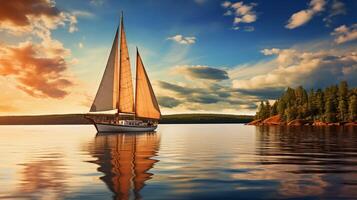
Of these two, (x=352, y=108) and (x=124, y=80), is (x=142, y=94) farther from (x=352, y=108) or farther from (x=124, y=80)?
(x=352, y=108)

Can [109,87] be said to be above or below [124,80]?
below

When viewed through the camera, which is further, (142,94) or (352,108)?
(352,108)

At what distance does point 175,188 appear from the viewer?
15891 millimetres

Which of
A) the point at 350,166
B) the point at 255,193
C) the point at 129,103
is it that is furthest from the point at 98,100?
the point at 255,193

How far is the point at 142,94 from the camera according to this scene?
95438mm

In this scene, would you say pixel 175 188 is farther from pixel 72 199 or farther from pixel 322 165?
pixel 322 165

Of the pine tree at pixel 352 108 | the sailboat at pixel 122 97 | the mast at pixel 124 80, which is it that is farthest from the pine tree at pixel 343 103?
the mast at pixel 124 80

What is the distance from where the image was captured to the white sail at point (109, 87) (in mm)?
87500

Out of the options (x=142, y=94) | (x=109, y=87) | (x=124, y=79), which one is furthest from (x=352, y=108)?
(x=109, y=87)

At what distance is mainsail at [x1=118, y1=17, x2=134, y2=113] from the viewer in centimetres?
9125

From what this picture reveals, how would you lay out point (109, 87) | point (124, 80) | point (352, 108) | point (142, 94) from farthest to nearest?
point (352, 108)
point (142, 94)
point (124, 80)
point (109, 87)

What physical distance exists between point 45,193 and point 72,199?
174 cm

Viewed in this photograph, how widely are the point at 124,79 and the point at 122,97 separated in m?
4.37

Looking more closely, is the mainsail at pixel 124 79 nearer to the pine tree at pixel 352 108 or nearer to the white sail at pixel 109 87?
the white sail at pixel 109 87
